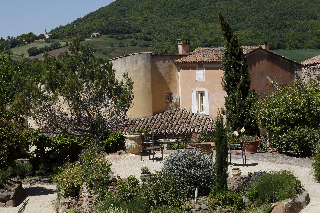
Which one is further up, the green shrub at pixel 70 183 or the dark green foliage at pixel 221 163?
the dark green foliage at pixel 221 163

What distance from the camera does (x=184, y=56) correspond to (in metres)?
27.4

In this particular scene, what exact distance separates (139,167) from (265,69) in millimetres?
12817

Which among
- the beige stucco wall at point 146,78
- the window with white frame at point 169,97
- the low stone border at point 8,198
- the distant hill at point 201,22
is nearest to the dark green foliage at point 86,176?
the low stone border at point 8,198

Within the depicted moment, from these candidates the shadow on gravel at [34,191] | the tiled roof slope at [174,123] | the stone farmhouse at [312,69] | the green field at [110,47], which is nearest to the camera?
the shadow on gravel at [34,191]

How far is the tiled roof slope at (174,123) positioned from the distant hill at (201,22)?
Answer: 60.3 feet

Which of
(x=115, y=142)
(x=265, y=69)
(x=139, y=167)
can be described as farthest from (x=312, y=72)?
(x=139, y=167)

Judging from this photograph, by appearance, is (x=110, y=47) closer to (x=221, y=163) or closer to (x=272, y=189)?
(x=221, y=163)

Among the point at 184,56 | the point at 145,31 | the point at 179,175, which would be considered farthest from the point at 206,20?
the point at 179,175

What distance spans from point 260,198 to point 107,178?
4677 millimetres

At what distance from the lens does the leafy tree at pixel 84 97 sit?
18938mm

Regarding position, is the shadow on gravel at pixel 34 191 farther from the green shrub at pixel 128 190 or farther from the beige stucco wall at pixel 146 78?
the beige stucco wall at pixel 146 78

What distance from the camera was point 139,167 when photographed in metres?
15.7

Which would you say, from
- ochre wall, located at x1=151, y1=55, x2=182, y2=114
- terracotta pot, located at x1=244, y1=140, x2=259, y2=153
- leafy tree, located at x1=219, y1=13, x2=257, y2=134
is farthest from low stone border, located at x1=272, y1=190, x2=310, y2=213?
ochre wall, located at x1=151, y1=55, x2=182, y2=114

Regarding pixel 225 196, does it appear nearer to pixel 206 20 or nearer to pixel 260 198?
pixel 260 198
